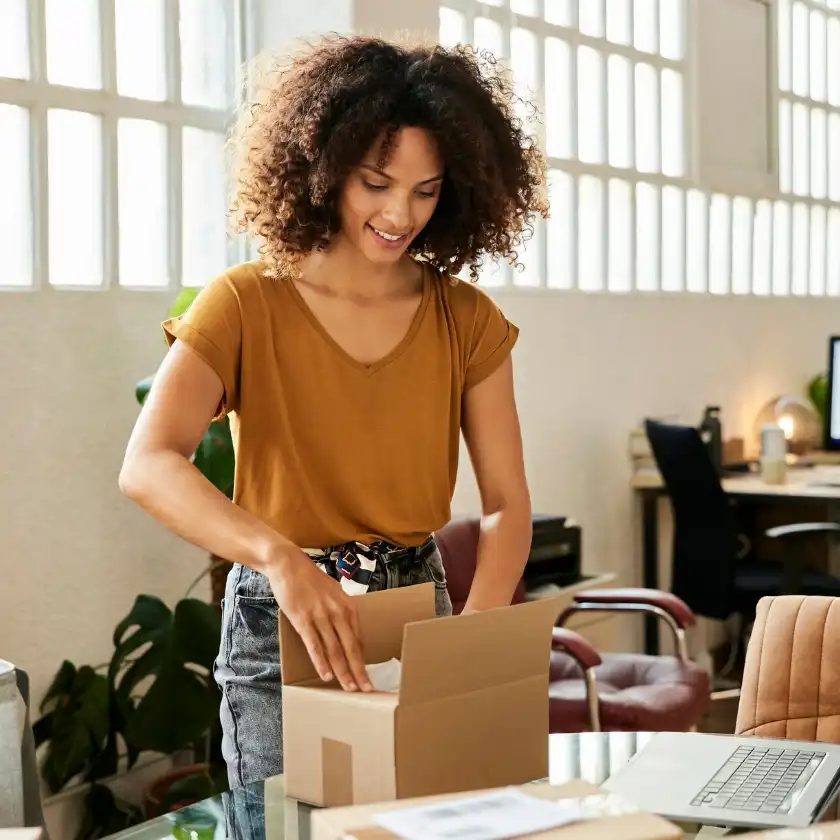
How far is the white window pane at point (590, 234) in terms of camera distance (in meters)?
4.75

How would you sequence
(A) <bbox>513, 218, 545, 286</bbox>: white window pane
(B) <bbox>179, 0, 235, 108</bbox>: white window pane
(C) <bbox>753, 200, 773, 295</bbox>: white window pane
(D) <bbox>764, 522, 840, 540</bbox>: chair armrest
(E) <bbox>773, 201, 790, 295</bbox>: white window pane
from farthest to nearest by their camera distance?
(E) <bbox>773, 201, 790, 295</bbox>: white window pane → (C) <bbox>753, 200, 773, 295</bbox>: white window pane → (A) <bbox>513, 218, 545, 286</bbox>: white window pane → (D) <bbox>764, 522, 840, 540</bbox>: chair armrest → (B) <bbox>179, 0, 235, 108</bbox>: white window pane

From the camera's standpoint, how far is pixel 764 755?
1.64m

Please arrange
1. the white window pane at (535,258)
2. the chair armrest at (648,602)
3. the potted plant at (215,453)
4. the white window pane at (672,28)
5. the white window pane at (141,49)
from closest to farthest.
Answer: the potted plant at (215,453)
the white window pane at (141,49)
the chair armrest at (648,602)
the white window pane at (535,258)
the white window pane at (672,28)

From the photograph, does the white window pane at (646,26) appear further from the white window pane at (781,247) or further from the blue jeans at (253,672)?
the blue jeans at (253,672)

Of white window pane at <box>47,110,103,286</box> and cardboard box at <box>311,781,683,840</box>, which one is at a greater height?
white window pane at <box>47,110,103,286</box>

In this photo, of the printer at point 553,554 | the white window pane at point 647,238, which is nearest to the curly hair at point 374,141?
the printer at point 553,554

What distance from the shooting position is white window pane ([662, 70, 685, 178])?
17.0ft

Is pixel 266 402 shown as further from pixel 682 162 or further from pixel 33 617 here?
pixel 682 162

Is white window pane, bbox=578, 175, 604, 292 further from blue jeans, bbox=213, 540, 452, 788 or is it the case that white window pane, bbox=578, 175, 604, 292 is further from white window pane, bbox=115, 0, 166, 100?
blue jeans, bbox=213, 540, 452, 788

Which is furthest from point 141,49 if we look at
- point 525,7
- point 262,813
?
point 262,813

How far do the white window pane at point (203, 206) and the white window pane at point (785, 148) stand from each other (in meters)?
3.23

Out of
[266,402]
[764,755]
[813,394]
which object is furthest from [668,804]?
[813,394]

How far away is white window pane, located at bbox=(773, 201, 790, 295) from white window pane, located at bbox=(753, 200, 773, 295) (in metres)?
0.05

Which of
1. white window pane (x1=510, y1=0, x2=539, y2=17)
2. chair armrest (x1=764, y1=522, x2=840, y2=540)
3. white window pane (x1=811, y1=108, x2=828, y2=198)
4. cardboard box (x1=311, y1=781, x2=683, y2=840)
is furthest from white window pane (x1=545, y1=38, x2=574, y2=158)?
cardboard box (x1=311, y1=781, x2=683, y2=840)
